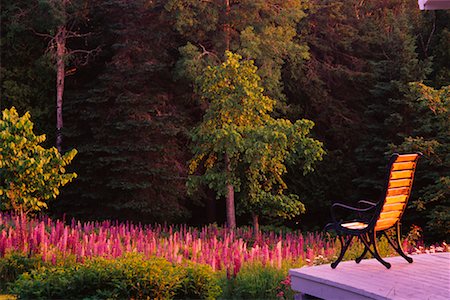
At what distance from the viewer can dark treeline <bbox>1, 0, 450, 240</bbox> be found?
2139 cm

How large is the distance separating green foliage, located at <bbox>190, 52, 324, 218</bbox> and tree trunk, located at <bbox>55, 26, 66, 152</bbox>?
24.8 feet

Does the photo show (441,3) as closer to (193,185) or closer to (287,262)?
(287,262)

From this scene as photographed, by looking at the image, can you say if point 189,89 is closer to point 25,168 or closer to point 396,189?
point 25,168

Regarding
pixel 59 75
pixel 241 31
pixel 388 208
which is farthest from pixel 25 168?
pixel 59 75

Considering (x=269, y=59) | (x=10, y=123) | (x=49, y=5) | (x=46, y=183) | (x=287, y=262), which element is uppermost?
(x=49, y=5)

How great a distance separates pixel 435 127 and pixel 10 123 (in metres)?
13.3

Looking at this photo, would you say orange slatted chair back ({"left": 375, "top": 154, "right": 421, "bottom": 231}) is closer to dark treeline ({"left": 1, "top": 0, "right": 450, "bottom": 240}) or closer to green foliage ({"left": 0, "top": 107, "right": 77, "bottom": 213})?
green foliage ({"left": 0, "top": 107, "right": 77, "bottom": 213})

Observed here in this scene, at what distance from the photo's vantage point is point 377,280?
6531 millimetres

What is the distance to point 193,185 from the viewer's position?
17.0 metres

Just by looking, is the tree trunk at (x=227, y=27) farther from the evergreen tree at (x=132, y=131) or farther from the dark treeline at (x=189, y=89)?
the evergreen tree at (x=132, y=131)

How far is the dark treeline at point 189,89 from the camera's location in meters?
21.4

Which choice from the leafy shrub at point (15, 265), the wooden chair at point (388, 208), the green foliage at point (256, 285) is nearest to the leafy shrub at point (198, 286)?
the wooden chair at point (388, 208)

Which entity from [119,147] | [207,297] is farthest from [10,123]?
[119,147]

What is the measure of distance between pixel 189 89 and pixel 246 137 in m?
7.41
